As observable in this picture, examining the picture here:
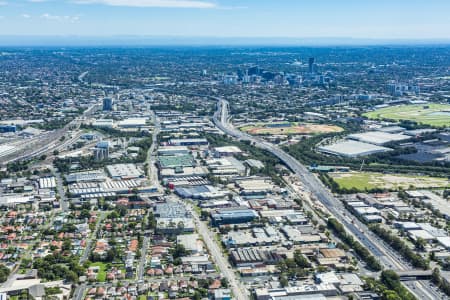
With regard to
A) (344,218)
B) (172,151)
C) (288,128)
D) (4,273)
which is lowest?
(288,128)

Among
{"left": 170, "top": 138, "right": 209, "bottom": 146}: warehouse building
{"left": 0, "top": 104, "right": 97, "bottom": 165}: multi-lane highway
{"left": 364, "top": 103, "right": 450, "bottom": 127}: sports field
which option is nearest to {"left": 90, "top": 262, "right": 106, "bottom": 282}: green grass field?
{"left": 0, "top": 104, "right": 97, "bottom": 165}: multi-lane highway

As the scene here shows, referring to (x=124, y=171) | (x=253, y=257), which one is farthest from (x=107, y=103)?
(x=253, y=257)

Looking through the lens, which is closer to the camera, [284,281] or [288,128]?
[284,281]

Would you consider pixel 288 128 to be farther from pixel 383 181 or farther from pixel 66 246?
pixel 66 246

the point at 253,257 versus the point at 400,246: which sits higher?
the point at 253,257

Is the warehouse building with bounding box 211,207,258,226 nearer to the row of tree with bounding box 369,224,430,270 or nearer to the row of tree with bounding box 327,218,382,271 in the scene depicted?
the row of tree with bounding box 327,218,382,271

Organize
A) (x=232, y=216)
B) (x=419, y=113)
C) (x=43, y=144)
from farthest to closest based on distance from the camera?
(x=419, y=113)
(x=43, y=144)
(x=232, y=216)
